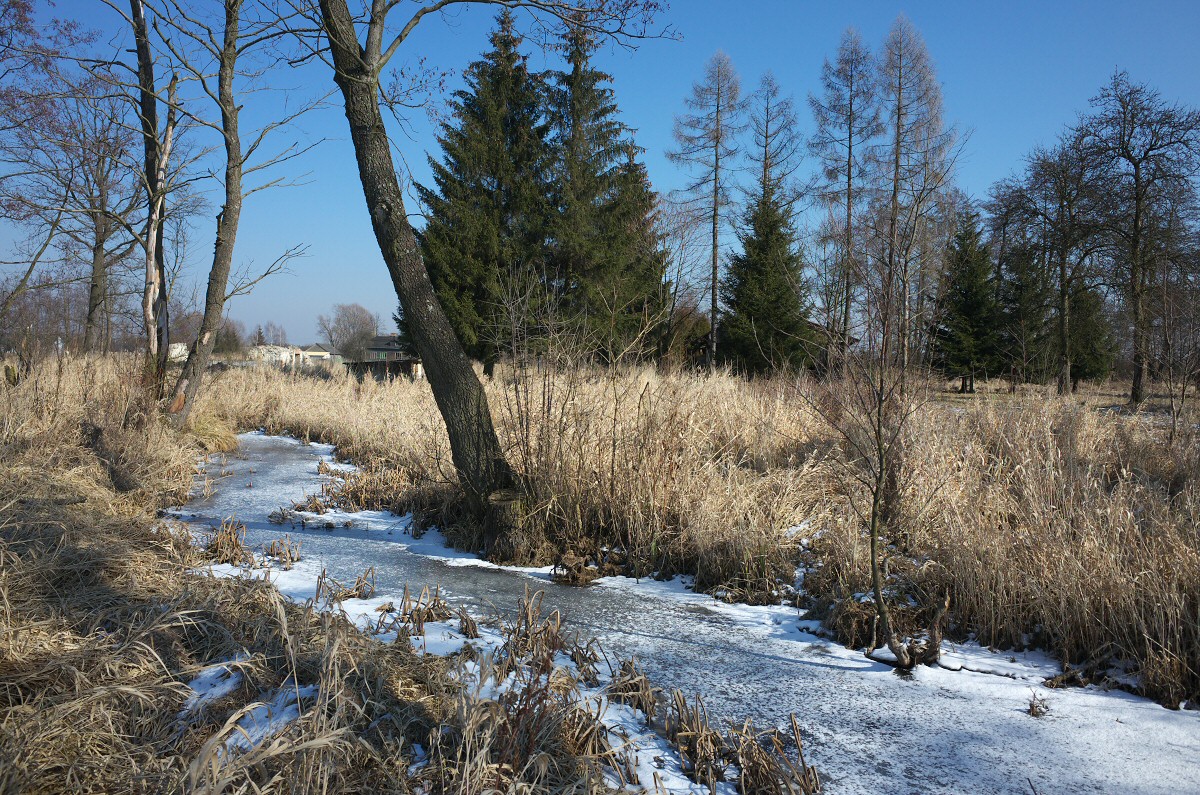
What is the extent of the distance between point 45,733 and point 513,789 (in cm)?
137

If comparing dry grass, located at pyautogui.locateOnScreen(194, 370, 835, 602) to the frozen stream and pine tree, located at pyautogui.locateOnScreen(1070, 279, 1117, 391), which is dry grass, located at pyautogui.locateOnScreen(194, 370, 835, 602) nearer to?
the frozen stream

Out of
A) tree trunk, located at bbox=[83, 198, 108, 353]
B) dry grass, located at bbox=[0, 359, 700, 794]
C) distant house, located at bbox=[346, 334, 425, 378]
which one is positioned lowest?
dry grass, located at bbox=[0, 359, 700, 794]

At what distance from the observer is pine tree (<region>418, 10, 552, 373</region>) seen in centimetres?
1944

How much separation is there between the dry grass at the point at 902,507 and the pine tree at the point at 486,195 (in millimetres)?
11672

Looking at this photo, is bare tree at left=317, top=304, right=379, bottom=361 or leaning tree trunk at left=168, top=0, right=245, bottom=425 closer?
leaning tree trunk at left=168, top=0, right=245, bottom=425

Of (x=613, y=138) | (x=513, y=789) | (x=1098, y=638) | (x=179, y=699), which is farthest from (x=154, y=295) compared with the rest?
(x=613, y=138)

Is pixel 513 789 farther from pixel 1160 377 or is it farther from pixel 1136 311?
pixel 1136 311

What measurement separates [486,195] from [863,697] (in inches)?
782

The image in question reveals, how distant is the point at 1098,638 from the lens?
3.31 metres

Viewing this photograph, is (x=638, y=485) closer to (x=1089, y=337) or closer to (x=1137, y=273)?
(x=1137, y=273)

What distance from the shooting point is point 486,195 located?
67.7 feet

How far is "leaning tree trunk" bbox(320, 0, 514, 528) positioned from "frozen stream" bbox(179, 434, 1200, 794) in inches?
34.1

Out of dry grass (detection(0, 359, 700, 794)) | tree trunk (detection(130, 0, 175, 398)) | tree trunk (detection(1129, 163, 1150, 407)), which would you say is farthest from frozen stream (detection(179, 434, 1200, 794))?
tree trunk (detection(1129, 163, 1150, 407))

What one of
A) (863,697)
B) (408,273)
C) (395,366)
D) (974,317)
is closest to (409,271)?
(408,273)
